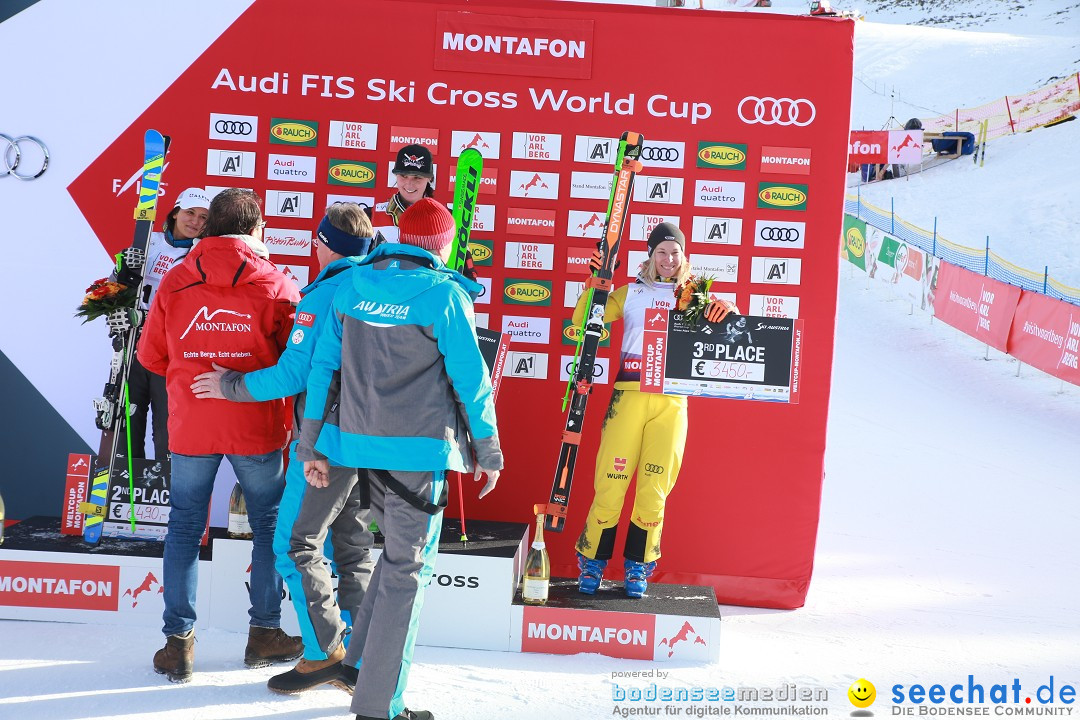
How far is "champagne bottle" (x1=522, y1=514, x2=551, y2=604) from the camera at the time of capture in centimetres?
381

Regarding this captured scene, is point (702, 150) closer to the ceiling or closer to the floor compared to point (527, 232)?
closer to the ceiling

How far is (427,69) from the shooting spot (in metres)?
4.54

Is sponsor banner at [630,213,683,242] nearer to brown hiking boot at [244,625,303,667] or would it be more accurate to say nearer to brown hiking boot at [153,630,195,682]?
brown hiking boot at [244,625,303,667]

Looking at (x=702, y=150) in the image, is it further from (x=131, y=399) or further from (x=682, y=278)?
(x=131, y=399)

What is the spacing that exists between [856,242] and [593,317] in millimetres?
14573

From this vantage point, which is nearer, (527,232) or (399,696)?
(399,696)

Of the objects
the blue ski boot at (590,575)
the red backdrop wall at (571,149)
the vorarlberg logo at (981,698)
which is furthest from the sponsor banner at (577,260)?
the vorarlberg logo at (981,698)

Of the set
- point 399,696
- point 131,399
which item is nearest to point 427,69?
point 131,399

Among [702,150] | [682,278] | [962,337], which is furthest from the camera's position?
[962,337]

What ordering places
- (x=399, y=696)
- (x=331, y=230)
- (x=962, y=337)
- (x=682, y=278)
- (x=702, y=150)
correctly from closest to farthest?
(x=399, y=696) < (x=331, y=230) < (x=682, y=278) < (x=702, y=150) < (x=962, y=337)

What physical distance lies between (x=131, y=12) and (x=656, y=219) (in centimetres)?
277

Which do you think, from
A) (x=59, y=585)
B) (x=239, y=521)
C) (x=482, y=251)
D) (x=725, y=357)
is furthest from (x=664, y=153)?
(x=59, y=585)

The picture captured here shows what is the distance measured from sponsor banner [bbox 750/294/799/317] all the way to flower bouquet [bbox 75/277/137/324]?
287 cm

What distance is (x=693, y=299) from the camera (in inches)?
156
